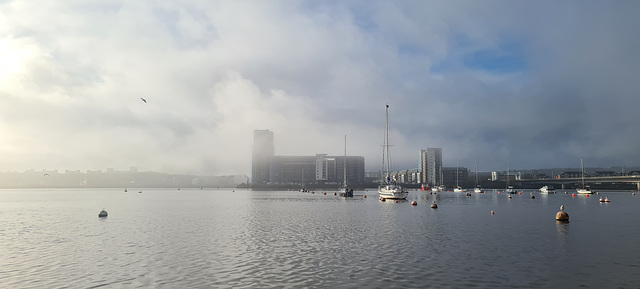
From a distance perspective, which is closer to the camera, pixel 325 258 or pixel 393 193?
pixel 325 258

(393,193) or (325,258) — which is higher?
(393,193)

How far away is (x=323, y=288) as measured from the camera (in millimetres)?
23094

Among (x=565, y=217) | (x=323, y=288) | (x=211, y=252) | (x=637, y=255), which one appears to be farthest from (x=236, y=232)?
(x=565, y=217)

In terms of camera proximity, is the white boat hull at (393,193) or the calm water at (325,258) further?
the white boat hull at (393,193)

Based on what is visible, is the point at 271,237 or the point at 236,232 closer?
the point at 271,237

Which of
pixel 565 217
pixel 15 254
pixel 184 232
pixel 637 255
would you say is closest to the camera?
pixel 637 255

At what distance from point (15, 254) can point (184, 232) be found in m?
18.4

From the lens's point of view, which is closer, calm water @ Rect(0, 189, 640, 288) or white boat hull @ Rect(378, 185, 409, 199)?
calm water @ Rect(0, 189, 640, 288)

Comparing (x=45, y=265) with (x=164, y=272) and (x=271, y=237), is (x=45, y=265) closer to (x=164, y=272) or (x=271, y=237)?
(x=164, y=272)

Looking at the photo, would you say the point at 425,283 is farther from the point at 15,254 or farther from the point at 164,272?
the point at 15,254

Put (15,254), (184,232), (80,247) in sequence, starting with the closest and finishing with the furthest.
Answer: (15,254) < (80,247) < (184,232)

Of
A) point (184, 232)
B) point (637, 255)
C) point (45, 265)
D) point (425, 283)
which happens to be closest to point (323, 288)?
point (425, 283)

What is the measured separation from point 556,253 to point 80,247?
140ft

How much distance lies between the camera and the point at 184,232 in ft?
169
